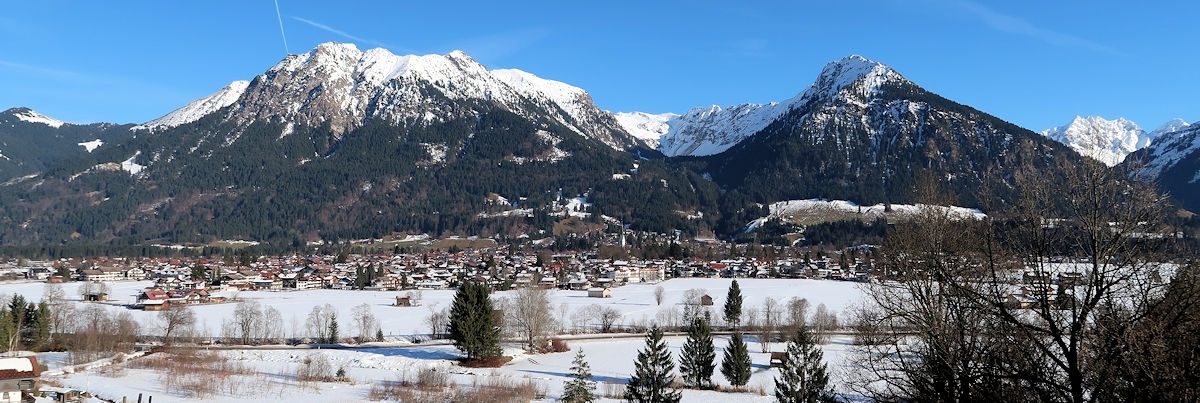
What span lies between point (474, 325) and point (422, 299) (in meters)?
48.5

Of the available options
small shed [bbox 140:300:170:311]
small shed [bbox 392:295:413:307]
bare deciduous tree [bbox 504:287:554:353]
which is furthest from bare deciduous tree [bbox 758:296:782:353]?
small shed [bbox 140:300:170:311]

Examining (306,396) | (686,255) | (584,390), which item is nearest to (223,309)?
(306,396)

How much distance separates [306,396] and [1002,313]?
3653 cm

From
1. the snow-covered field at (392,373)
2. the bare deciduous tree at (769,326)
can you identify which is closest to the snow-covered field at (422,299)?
the bare deciduous tree at (769,326)

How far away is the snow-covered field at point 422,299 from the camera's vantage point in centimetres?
7638

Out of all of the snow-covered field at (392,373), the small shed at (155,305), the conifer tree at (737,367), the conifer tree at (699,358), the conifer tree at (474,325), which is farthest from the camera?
the small shed at (155,305)

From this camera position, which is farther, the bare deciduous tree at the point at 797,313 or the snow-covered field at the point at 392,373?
the bare deciduous tree at the point at 797,313

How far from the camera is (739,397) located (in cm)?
3962

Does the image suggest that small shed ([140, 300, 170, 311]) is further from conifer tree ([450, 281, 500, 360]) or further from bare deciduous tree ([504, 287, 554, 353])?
conifer tree ([450, 281, 500, 360])

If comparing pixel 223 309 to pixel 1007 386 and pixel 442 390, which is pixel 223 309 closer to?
pixel 442 390

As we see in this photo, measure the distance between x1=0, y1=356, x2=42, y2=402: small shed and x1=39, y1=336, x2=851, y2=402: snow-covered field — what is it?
334 cm

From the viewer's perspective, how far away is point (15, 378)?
32.3 m

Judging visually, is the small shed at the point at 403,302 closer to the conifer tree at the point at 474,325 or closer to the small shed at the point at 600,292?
the small shed at the point at 600,292

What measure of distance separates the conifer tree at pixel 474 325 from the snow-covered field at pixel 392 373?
1.67 m
